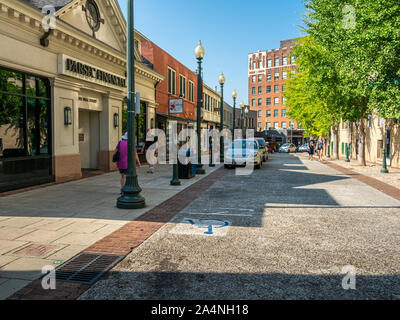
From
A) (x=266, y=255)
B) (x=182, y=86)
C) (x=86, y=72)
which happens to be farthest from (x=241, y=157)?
(x=266, y=255)

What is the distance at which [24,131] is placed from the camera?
10.2 meters

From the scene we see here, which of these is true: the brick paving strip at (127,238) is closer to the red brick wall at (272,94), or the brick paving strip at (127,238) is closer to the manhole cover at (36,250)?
the manhole cover at (36,250)

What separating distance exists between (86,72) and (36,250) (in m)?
9.90

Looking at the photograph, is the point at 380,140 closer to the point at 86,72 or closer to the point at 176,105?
the point at 176,105


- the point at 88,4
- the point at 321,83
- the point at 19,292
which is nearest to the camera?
the point at 19,292

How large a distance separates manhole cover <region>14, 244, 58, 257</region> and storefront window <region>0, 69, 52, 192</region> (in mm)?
5434

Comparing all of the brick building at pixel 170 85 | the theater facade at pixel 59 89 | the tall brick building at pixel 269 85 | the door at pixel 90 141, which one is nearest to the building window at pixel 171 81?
the brick building at pixel 170 85

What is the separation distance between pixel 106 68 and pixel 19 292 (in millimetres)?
13037

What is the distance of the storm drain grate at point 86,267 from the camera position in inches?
148

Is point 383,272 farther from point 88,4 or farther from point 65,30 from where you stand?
point 88,4

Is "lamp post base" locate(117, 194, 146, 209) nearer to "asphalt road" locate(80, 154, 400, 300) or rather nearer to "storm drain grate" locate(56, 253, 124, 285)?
"asphalt road" locate(80, 154, 400, 300)

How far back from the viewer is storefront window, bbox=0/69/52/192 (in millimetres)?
9352
